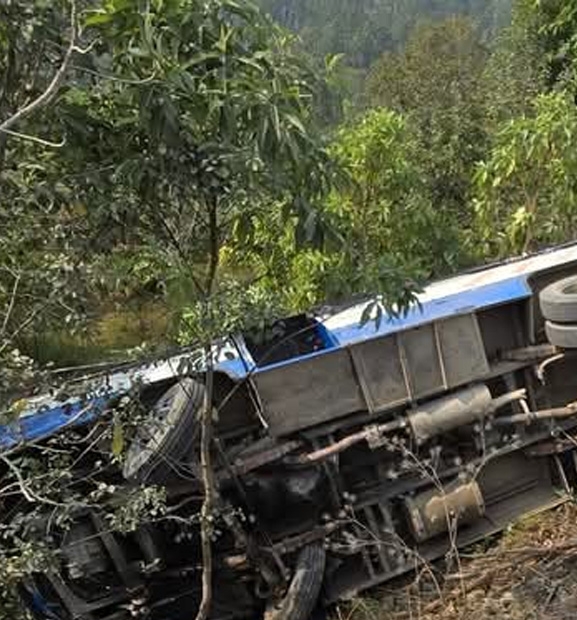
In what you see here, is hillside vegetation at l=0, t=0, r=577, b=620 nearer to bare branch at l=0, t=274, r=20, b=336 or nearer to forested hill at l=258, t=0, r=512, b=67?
bare branch at l=0, t=274, r=20, b=336

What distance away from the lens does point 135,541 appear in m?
4.62

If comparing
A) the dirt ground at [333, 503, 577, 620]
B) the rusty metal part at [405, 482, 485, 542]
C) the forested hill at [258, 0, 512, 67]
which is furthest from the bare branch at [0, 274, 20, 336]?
the forested hill at [258, 0, 512, 67]

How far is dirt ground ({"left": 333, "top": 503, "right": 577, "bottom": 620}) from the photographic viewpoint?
13.9ft

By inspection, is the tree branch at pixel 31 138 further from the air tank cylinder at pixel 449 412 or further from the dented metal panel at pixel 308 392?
the air tank cylinder at pixel 449 412

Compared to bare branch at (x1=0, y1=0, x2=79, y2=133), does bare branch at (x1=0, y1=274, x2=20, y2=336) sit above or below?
below

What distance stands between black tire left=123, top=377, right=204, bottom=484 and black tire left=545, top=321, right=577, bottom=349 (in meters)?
2.15

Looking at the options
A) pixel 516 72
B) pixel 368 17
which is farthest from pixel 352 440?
pixel 368 17

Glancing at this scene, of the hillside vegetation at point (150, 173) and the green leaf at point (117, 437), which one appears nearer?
the hillside vegetation at point (150, 173)

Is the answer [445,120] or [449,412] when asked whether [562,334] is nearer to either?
[449,412]

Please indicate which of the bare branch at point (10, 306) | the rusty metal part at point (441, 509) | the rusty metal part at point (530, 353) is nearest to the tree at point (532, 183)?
the rusty metal part at point (530, 353)

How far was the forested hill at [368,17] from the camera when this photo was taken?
69312 mm

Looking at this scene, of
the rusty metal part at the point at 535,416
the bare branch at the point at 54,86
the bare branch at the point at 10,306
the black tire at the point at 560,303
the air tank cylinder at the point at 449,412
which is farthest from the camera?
the rusty metal part at the point at 535,416

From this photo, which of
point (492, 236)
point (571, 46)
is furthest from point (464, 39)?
point (492, 236)

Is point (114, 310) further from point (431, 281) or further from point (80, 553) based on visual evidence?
point (431, 281)
